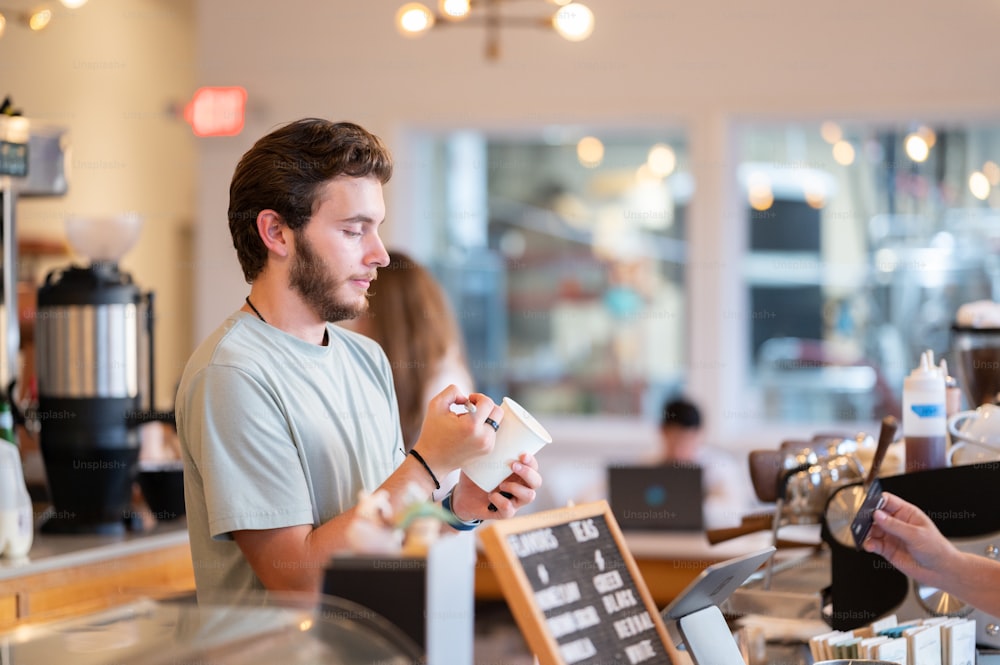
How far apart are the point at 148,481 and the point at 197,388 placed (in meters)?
1.72

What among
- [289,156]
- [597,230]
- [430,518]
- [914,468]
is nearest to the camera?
[430,518]

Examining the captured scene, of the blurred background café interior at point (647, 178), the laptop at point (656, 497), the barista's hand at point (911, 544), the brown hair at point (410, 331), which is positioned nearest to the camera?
the barista's hand at point (911, 544)

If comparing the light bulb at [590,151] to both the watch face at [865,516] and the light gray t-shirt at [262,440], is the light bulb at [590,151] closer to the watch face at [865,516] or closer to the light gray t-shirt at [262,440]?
the light gray t-shirt at [262,440]

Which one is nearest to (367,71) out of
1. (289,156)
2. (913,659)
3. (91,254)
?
(91,254)

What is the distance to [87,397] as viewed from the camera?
291 cm

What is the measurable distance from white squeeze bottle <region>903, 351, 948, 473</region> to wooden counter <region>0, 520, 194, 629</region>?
145cm

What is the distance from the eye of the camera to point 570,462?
20.1ft

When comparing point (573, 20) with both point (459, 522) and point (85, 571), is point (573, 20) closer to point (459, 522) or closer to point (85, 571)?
point (85, 571)

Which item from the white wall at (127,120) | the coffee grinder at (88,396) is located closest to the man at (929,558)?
the coffee grinder at (88,396)

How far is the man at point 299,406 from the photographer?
1500 mm

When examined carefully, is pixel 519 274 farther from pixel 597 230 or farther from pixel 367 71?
pixel 367 71

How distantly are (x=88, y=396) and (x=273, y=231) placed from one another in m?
1.44

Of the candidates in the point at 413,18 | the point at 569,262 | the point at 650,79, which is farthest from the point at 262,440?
the point at 569,262

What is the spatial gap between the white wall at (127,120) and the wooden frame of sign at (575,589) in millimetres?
5227
